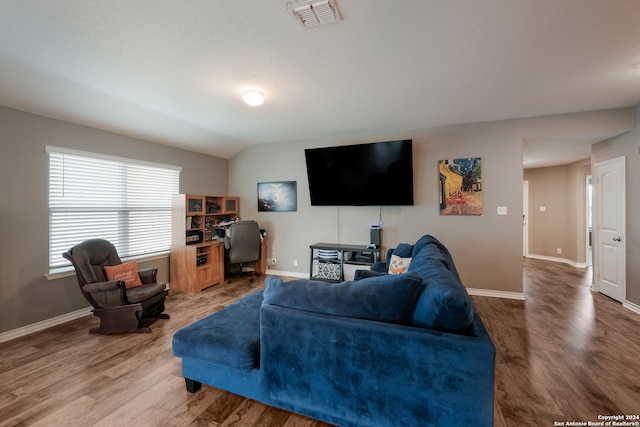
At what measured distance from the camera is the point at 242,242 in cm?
449

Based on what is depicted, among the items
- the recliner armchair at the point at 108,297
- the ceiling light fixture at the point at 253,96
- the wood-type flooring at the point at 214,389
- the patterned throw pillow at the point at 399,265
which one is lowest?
the wood-type flooring at the point at 214,389

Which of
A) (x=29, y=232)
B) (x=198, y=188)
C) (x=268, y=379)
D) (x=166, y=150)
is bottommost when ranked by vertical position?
(x=268, y=379)

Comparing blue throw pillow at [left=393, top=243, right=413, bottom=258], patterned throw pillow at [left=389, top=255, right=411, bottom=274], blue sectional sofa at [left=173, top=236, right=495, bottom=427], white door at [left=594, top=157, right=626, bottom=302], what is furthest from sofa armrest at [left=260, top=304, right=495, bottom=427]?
white door at [left=594, top=157, right=626, bottom=302]

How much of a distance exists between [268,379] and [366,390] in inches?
23.4

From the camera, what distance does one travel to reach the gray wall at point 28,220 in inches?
104

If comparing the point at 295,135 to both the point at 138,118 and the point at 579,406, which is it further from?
the point at 579,406

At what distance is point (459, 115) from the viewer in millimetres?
3568

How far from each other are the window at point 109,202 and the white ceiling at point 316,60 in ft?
1.76

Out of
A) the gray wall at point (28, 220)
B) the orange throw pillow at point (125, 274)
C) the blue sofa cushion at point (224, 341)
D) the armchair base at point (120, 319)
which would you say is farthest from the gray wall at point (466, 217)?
the gray wall at point (28, 220)

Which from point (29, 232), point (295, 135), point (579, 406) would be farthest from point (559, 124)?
point (29, 232)

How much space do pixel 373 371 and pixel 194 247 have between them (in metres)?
3.57

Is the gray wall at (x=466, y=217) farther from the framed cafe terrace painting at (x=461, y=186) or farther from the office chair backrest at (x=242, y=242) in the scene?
the office chair backrest at (x=242, y=242)

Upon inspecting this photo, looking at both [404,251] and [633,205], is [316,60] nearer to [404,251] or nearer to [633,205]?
[404,251]

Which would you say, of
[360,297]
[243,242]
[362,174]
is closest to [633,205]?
[362,174]
